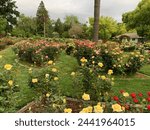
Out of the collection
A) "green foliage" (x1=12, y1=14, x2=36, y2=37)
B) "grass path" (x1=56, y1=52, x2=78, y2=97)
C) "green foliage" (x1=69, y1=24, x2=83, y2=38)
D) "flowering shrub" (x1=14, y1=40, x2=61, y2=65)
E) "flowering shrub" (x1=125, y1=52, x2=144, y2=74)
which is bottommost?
"grass path" (x1=56, y1=52, x2=78, y2=97)

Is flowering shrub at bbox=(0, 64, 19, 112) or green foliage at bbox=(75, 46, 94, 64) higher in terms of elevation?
green foliage at bbox=(75, 46, 94, 64)

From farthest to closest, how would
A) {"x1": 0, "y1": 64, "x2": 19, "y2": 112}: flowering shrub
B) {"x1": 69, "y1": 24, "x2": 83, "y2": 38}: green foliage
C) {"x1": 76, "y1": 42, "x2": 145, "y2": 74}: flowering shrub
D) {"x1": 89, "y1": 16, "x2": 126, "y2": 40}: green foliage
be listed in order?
1. {"x1": 69, "y1": 24, "x2": 83, "y2": 38}: green foliage
2. {"x1": 89, "y1": 16, "x2": 126, "y2": 40}: green foliage
3. {"x1": 76, "y1": 42, "x2": 145, "y2": 74}: flowering shrub
4. {"x1": 0, "y1": 64, "x2": 19, "y2": 112}: flowering shrub

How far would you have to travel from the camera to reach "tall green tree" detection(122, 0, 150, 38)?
156 feet

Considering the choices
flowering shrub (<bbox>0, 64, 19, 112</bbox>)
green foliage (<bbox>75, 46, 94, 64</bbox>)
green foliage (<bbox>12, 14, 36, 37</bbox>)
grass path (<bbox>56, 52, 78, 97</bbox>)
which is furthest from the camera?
green foliage (<bbox>12, 14, 36, 37</bbox>)

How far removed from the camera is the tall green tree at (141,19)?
47688 mm

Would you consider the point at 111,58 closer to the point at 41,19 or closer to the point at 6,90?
the point at 6,90

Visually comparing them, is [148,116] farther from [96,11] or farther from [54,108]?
[96,11]

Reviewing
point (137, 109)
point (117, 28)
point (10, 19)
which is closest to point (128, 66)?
point (137, 109)

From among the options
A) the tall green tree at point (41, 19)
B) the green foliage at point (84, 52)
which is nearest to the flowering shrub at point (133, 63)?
the green foliage at point (84, 52)

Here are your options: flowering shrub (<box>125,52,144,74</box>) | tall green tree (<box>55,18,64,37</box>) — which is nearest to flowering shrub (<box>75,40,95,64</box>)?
flowering shrub (<box>125,52,144,74</box>)

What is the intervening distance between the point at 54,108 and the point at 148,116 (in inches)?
62.0

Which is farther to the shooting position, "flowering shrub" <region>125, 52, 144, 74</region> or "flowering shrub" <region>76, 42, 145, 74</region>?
"flowering shrub" <region>125, 52, 144, 74</region>

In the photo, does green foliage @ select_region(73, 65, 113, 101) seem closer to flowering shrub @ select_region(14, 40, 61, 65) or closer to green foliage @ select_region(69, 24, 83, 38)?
flowering shrub @ select_region(14, 40, 61, 65)

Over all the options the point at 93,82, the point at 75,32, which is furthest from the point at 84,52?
the point at 75,32
